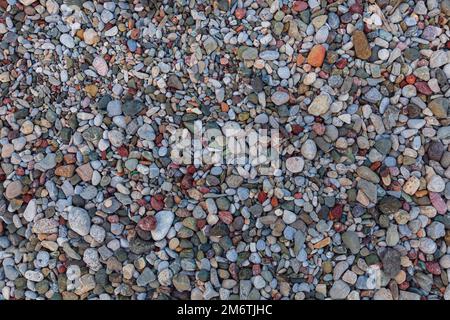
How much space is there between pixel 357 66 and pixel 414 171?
519 mm

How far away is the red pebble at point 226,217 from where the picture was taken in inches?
76.3

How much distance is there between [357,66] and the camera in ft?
6.62

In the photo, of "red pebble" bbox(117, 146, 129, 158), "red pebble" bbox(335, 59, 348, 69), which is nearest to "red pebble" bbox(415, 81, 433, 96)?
"red pebble" bbox(335, 59, 348, 69)

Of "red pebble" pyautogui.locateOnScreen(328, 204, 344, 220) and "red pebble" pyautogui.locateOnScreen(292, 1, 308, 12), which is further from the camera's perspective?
"red pebble" pyautogui.locateOnScreen(292, 1, 308, 12)

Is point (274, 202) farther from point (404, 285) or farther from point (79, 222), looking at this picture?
point (79, 222)

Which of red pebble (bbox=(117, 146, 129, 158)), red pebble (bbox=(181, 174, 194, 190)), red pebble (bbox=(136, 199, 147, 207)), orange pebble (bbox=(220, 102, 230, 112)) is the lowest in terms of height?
red pebble (bbox=(136, 199, 147, 207))

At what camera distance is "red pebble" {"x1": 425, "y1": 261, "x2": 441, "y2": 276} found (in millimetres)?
1896

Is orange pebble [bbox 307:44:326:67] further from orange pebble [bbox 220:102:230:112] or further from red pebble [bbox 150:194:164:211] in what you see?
red pebble [bbox 150:194:164:211]

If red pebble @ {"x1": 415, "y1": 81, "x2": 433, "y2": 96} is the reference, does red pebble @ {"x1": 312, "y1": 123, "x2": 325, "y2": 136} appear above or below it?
below

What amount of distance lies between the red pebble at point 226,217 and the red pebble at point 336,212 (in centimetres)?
42

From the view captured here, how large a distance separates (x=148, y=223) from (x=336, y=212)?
0.80 meters

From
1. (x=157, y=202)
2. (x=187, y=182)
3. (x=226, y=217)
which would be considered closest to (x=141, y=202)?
(x=157, y=202)

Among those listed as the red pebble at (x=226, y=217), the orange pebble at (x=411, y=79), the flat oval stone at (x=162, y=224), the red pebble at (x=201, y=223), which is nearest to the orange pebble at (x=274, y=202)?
the red pebble at (x=226, y=217)

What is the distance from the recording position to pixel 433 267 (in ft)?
6.24
